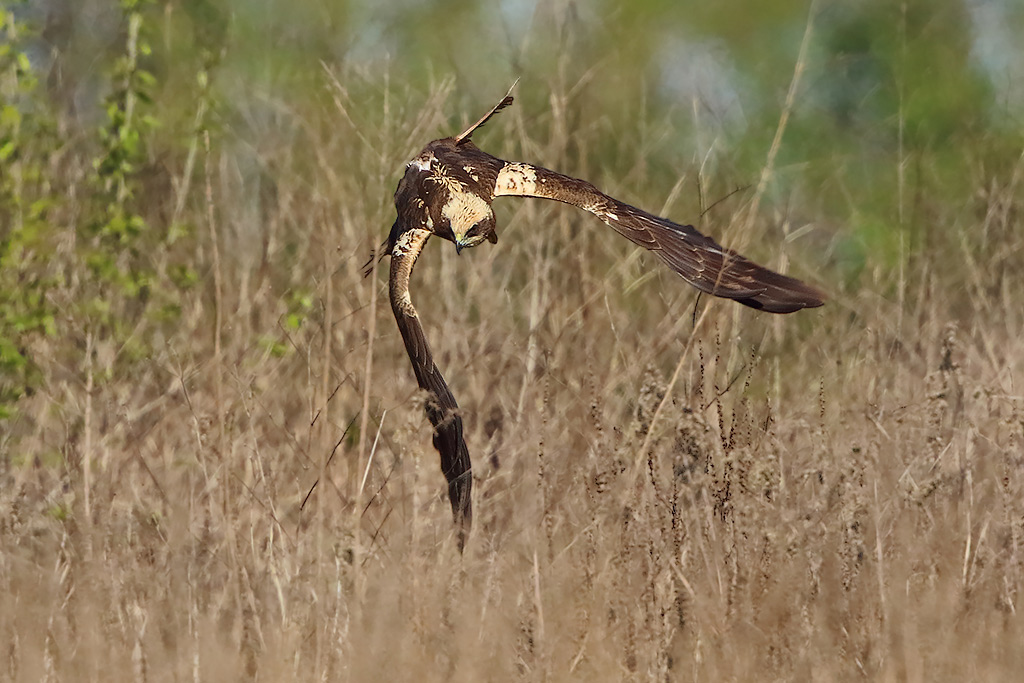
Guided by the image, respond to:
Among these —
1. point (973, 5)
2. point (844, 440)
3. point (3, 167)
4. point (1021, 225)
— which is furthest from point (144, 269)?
point (973, 5)

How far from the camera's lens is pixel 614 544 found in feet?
11.3

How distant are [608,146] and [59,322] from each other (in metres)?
3.34

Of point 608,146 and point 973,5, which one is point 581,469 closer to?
point 608,146

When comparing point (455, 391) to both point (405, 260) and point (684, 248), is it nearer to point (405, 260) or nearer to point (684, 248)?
point (405, 260)

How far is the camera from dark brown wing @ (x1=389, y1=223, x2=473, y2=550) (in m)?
3.38

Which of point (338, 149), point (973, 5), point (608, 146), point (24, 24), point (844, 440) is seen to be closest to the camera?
point (844, 440)

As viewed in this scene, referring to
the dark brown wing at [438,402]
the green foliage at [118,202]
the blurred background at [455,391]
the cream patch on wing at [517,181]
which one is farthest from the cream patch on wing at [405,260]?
the green foliage at [118,202]

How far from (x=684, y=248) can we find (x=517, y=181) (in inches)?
21.7

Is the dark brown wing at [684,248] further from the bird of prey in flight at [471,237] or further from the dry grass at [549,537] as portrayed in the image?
the dry grass at [549,537]

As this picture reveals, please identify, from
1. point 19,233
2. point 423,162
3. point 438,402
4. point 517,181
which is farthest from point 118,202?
point 438,402

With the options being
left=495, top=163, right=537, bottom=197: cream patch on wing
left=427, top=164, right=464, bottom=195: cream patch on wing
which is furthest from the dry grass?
left=495, top=163, right=537, bottom=197: cream patch on wing

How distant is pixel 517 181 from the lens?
380cm

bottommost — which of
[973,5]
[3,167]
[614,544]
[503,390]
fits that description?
[614,544]

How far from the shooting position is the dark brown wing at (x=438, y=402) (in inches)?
133
